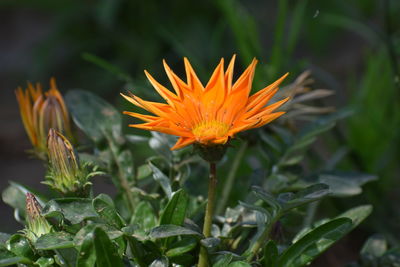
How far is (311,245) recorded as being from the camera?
1089 millimetres

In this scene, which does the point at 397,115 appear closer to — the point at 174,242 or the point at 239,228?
the point at 239,228

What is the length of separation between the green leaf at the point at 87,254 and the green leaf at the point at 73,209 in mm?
63

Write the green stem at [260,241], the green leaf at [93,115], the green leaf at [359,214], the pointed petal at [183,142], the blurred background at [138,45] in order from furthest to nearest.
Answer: the blurred background at [138,45] → the green leaf at [93,115] → the green leaf at [359,214] → the green stem at [260,241] → the pointed petal at [183,142]

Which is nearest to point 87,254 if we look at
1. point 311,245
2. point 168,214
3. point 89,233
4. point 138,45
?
point 89,233

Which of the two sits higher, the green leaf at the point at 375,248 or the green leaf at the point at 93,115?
the green leaf at the point at 93,115

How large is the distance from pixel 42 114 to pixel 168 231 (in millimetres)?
376

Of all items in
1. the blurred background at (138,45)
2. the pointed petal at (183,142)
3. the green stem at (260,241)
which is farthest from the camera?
the blurred background at (138,45)

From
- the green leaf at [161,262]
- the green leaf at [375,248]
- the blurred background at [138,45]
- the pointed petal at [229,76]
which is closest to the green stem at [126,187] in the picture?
the green leaf at [161,262]

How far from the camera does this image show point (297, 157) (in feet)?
4.54

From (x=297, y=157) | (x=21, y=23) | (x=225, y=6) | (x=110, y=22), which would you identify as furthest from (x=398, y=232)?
(x=21, y=23)

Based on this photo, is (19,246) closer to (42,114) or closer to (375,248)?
(42,114)

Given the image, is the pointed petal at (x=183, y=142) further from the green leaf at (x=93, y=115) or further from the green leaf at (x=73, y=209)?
the green leaf at (x=93, y=115)

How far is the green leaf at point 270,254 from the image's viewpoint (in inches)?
41.5

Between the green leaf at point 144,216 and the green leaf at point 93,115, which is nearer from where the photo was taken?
the green leaf at point 144,216
